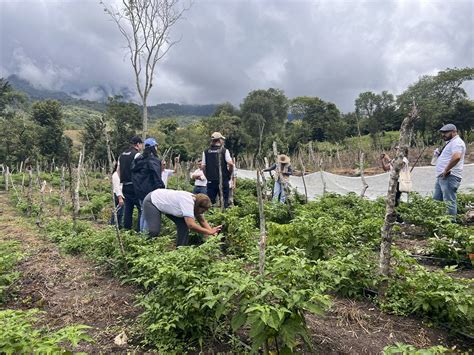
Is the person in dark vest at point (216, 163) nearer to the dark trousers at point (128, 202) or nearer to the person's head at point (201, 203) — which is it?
the dark trousers at point (128, 202)

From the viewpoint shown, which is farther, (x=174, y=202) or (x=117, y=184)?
(x=117, y=184)

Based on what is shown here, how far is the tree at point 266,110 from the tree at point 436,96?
1225cm

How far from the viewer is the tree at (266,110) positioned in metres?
36.5

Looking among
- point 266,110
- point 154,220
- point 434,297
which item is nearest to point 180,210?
point 154,220

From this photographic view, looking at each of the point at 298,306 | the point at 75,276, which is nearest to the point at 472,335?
the point at 298,306

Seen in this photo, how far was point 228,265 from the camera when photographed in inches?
112

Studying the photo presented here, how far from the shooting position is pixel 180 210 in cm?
462

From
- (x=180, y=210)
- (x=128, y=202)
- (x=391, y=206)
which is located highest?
(x=391, y=206)

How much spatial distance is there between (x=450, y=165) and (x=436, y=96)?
3243 cm

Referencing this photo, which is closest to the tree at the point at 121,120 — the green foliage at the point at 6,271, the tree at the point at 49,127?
the tree at the point at 49,127

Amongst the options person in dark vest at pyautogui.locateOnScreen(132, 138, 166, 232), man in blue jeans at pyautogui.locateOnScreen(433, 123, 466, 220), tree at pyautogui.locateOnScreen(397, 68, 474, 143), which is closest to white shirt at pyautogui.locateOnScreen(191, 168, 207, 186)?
person in dark vest at pyautogui.locateOnScreen(132, 138, 166, 232)

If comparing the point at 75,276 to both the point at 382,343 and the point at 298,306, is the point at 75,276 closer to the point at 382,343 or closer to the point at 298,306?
the point at 298,306

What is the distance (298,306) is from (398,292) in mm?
1704

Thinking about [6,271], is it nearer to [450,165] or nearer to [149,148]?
[149,148]
